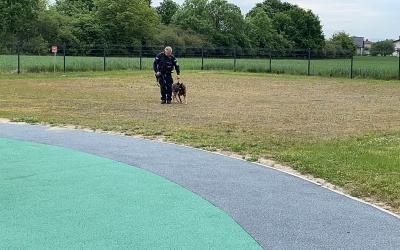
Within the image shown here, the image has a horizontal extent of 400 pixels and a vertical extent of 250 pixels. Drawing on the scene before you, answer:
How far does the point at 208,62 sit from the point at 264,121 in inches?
1189

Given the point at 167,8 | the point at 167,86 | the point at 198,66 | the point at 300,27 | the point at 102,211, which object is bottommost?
the point at 102,211

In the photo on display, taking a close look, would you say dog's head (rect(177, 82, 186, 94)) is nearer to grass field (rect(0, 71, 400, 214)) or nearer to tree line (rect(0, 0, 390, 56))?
grass field (rect(0, 71, 400, 214))

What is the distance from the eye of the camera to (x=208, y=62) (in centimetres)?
4253

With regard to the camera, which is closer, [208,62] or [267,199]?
[267,199]

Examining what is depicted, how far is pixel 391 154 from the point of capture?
8.34 meters

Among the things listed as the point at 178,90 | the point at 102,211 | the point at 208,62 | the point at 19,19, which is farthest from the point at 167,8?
the point at 102,211

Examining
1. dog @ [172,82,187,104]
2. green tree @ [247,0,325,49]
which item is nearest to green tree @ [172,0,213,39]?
green tree @ [247,0,325,49]

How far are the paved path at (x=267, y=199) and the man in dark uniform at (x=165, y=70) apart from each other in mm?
7337

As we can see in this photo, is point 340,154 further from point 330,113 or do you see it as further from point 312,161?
point 330,113

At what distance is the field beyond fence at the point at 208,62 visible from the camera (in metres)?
33.3

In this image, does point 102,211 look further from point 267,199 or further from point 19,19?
point 19,19

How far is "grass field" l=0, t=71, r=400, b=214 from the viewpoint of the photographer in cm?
753

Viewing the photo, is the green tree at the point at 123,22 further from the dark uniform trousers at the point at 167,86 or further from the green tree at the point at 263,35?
the dark uniform trousers at the point at 167,86

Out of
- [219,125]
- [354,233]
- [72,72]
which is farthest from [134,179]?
[72,72]
